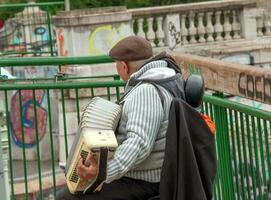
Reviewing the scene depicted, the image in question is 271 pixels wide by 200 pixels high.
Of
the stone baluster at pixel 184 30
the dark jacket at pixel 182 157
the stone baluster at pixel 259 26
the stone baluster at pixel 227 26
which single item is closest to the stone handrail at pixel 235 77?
the dark jacket at pixel 182 157

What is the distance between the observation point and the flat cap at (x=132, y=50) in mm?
5367

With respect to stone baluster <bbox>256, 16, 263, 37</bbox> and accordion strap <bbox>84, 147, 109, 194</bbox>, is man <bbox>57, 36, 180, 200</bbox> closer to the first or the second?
accordion strap <bbox>84, 147, 109, 194</bbox>

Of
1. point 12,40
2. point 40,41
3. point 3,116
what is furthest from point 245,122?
point 12,40

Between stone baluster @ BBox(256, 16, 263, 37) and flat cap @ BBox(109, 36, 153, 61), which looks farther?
stone baluster @ BBox(256, 16, 263, 37)

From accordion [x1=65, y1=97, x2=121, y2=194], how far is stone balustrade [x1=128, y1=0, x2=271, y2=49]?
12434mm

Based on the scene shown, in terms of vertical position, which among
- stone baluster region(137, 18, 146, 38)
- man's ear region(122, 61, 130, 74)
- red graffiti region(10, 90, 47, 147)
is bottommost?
red graffiti region(10, 90, 47, 147)

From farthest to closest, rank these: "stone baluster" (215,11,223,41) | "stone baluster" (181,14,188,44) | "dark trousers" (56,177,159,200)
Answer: "stone baluster" (215,11,223,41)
"stone baluster" (181,14,188,44)
"dark trousers" (56,177,159,200)

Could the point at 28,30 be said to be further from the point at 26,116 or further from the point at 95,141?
the point at 95,141

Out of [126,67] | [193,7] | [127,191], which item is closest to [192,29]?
[193,7]

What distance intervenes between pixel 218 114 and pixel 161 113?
1395 millimetres

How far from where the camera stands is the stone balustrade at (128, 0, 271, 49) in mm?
18000

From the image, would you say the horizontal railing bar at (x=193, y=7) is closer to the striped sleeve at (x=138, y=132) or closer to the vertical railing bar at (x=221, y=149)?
the vertical railing bar at (x=221, y=149)

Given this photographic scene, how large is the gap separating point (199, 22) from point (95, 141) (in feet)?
44.6

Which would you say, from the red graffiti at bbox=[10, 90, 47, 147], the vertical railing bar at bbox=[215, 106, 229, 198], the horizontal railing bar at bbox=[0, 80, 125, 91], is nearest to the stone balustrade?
the red graffiti at bbox=[10, 90, 47, 147]
